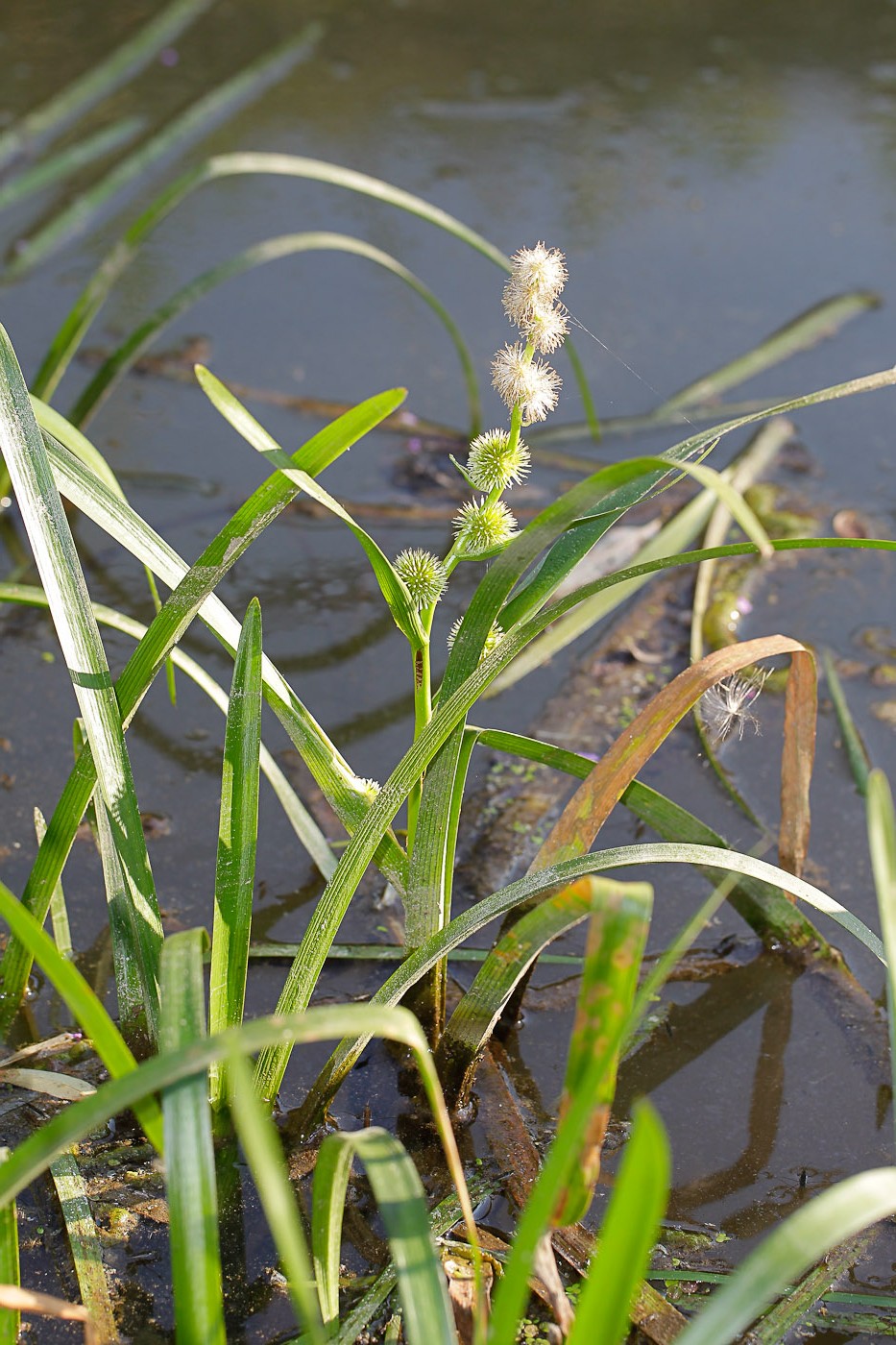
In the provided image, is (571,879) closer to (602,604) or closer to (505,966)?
(505,966)

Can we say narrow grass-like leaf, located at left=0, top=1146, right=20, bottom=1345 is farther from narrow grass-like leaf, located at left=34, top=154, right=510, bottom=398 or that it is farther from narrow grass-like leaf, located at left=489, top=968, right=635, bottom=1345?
narrow grass-like leaf, located at left=34, top=154, right=510, bottom=398

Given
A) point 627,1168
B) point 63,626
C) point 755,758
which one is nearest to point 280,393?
point 755,758

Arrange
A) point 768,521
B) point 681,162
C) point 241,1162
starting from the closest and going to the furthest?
point 241,1162 → point 768,521 → point 681,162

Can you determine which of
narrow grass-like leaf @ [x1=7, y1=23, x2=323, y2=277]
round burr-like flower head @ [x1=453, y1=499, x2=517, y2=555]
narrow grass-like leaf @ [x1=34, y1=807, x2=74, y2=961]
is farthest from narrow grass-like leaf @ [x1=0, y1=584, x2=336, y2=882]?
narrow grass-like leaf @ [x1=7, y1=23, x2=323, y2=277]

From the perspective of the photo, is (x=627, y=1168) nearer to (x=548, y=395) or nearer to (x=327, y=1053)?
(x=548, y=395)

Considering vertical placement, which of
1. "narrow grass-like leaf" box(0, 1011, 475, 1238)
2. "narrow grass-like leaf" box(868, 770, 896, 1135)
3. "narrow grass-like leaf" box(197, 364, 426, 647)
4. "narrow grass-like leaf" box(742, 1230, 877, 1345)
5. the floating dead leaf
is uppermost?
"narrow grass-like leaf" box(197, 364, 426, 647)
